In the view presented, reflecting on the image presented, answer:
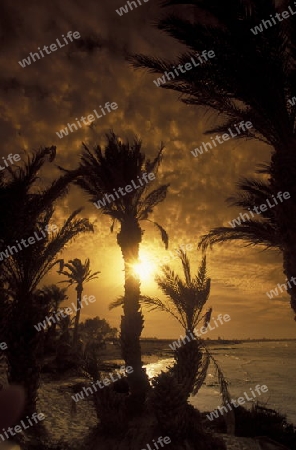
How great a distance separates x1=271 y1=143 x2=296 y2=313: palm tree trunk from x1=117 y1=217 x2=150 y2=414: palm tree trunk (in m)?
6.72

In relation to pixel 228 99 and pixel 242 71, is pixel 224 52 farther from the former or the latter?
pixel 228 99

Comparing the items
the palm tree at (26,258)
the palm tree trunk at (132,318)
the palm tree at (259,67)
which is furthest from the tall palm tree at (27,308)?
the palm tree at (259,67)

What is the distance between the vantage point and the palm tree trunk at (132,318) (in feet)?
38.2

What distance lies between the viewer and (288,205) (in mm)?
6680

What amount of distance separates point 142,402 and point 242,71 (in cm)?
1036

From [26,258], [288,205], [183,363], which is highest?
[26,258]

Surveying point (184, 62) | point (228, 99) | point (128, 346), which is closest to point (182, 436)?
point (128, 346)

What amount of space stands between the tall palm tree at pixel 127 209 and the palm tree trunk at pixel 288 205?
22.2 ft

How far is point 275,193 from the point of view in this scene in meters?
6.97

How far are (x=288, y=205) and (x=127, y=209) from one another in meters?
7.43

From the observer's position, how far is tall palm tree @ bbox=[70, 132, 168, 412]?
1208cm

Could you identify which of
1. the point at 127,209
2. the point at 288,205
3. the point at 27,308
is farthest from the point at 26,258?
the point at 288,205

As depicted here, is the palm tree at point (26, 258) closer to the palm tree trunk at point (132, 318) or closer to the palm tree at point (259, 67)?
the palm tree trunk at point (132, 318)

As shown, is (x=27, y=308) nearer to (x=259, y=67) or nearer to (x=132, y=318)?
(x=132, y=318)
